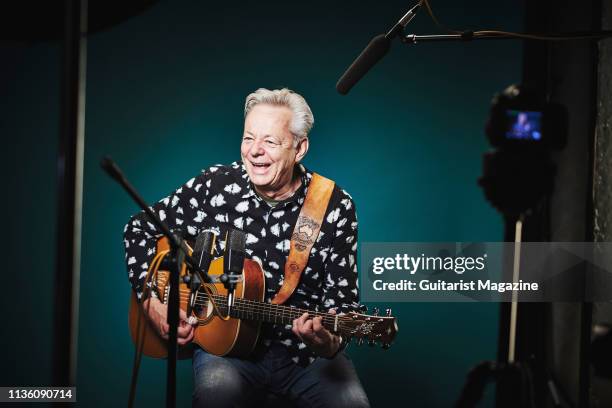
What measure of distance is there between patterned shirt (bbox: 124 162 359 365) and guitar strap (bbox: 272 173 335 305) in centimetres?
3

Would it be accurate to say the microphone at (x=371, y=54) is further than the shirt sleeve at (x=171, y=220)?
No

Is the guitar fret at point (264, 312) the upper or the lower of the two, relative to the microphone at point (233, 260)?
lower

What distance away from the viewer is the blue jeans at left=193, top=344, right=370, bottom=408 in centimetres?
220

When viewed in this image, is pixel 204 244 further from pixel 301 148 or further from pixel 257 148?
pixel 301 148

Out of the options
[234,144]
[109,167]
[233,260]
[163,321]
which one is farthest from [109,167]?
[234,144]

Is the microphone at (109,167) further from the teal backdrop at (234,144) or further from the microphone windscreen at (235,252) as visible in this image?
the teal backdrop at (234,144)

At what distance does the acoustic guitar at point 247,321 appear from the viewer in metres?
2.15

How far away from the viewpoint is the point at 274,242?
2492 mm

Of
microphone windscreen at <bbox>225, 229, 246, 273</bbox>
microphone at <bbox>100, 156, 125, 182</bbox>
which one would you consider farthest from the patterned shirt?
microphone at <bbox>100, 156, 125, 182</bbox>

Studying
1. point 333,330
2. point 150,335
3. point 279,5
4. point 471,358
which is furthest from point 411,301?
point 279,5

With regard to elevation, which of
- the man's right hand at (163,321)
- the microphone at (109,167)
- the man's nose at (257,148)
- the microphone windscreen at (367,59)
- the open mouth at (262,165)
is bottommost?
the man's right hand at (163,321)

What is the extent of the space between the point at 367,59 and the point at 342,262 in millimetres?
901

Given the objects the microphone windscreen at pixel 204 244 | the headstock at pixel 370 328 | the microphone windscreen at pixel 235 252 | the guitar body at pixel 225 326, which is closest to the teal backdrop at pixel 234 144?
the guitar body at pixel 225 326

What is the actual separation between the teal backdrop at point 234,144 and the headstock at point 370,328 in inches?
34.2
